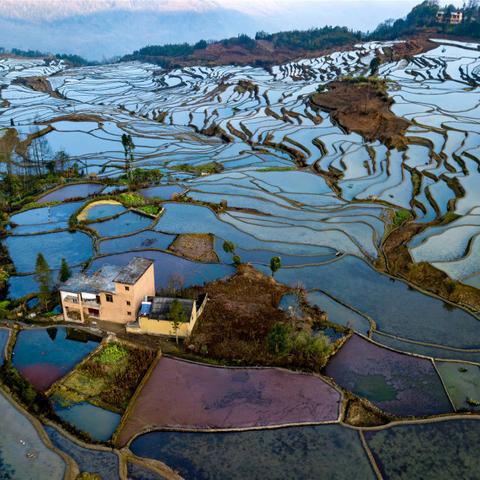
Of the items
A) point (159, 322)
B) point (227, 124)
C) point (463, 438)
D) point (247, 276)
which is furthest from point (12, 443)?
point (227, 124)

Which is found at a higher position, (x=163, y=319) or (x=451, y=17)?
(x=451, y=17)

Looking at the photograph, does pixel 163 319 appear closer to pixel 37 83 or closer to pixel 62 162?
pixel 62 162

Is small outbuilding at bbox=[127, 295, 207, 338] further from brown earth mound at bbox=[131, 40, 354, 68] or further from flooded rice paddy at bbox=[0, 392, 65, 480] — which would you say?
brown earth mound at bbox=[131, 40, 354, 68]

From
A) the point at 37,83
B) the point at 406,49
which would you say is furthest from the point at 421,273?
the point at 37,83

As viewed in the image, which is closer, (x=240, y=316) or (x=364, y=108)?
(x=240, y=316)

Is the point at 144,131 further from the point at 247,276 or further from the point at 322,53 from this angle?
the point at 322,53

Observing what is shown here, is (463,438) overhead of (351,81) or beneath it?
beneath

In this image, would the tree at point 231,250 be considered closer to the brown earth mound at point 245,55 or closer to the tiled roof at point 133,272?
the tiled roof at point 133,272
